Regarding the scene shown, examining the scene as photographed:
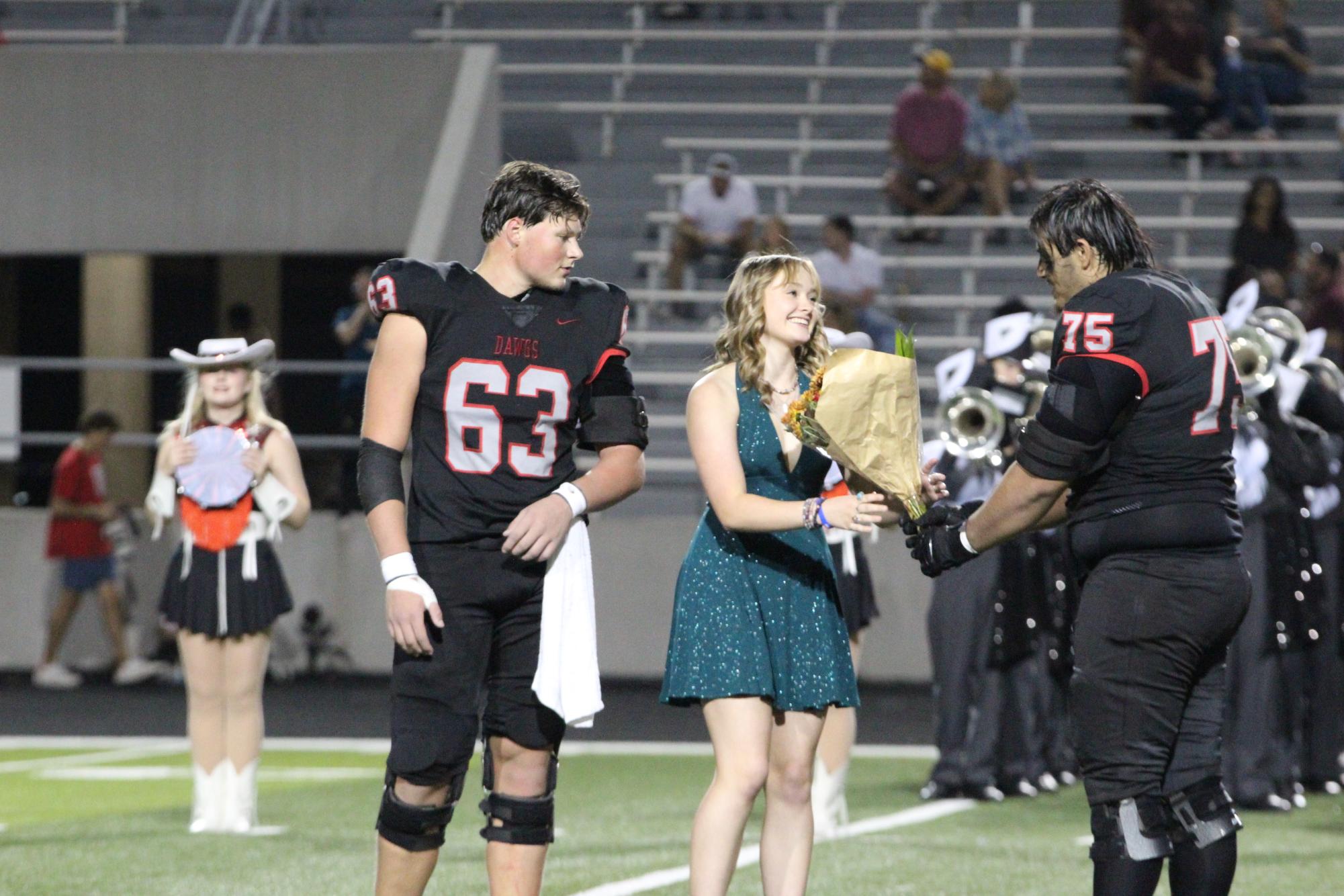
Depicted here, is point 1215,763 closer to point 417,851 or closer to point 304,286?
point 417,851

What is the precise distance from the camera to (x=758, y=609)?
6.14 m

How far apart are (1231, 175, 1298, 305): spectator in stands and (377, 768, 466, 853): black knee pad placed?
11764mm

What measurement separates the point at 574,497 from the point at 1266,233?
11.8 m

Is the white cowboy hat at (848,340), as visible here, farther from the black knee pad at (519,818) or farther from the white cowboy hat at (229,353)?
the black knee pad at (519,818)

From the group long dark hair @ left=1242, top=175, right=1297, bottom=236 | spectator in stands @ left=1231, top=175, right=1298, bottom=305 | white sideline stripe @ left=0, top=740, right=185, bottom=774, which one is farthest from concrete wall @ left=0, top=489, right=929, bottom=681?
white sideline stripe @ left=0, top=740, right=185, bottom=774

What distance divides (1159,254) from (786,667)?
1293 centimetres

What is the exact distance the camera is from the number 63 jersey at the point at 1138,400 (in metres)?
5.33

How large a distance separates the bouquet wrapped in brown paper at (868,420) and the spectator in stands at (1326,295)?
8995 mm

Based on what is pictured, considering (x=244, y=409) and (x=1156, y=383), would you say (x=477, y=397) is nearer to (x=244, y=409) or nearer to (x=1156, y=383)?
(x=1156, y=383)

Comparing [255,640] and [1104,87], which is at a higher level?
[1104,87]

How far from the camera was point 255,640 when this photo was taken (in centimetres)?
910

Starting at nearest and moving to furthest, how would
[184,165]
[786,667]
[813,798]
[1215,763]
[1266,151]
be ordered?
[1215,763] → [786,667] → [813,798] → [184,165] → [1266,151]

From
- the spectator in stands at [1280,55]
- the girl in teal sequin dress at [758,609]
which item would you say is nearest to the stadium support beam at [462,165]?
the spectator in stands at [1280,55]

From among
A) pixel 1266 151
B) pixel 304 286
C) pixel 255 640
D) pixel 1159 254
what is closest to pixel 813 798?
pixel 255 640
